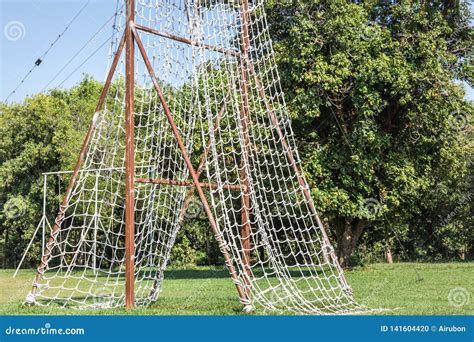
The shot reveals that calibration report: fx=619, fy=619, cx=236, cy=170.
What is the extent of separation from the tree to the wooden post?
886 cm

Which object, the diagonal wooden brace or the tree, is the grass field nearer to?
the diagonal wooden brace

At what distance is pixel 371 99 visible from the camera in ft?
55.7

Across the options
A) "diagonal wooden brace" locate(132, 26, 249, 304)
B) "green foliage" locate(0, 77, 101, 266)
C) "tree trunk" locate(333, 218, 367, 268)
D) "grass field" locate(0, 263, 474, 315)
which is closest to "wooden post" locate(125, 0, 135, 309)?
"diagonal wooden brace" locate(132, 26, 249, 304)

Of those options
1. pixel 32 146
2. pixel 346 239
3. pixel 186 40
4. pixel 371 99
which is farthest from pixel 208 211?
pixel 32 146

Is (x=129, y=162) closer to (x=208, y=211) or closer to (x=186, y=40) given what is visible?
(x=208, y=211)

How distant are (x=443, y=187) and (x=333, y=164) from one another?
33.3ft

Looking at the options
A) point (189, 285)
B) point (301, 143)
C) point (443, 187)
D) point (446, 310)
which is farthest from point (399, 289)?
point (443, 187)

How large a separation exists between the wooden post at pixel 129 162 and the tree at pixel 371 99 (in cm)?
886

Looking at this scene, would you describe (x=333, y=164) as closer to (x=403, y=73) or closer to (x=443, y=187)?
(x=403, y=73)

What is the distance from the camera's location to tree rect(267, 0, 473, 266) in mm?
17203

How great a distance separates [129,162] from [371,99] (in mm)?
9936

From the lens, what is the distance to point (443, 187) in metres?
25.8

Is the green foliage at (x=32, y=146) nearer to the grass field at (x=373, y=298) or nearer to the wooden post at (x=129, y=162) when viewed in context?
the grass field at (x=373, y=298)

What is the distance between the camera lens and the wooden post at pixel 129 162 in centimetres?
849
